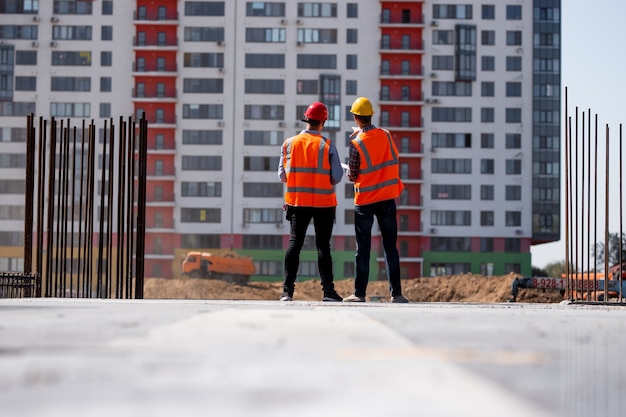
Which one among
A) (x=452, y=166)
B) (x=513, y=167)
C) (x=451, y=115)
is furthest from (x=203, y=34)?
(x=513, y=167)

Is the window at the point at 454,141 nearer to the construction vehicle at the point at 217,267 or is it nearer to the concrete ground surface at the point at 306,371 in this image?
the construction vehicle at the point at 217,267

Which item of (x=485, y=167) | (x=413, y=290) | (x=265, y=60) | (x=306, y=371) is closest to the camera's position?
(x=306, y=371)

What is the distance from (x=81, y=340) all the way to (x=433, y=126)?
3033 inches

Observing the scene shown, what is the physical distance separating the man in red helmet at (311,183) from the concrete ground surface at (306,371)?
17.1 feet

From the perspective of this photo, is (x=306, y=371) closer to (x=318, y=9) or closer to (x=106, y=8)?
(x=318, y=9)

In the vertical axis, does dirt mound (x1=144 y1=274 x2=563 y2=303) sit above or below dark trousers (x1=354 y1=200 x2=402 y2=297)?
below

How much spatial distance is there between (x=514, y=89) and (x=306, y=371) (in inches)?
3097

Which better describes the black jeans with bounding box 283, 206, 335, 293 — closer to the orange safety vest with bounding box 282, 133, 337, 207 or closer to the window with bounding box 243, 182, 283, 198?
the orange safety vest with bounding box 282, 133, 337, 207

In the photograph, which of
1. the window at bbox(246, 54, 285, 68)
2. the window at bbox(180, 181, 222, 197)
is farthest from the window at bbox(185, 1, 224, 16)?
the window at bbox(180, 181, 222, 197)

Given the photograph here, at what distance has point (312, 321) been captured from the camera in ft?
14.3

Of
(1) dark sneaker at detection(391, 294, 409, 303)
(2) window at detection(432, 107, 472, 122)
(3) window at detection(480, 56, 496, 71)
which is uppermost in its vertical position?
(3) window at detection(480, 56, 496, 71)

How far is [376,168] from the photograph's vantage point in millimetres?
9266

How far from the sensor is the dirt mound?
40.1m

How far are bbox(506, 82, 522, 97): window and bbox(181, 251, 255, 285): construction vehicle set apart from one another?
27.3 meters
